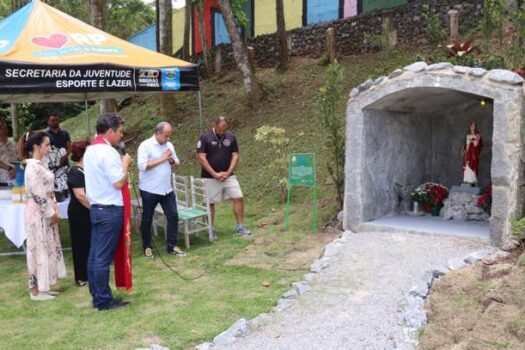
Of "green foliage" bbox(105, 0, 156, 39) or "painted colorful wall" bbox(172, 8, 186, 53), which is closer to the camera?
"painted colorful wall" bbox(172, 8, 186, 53)

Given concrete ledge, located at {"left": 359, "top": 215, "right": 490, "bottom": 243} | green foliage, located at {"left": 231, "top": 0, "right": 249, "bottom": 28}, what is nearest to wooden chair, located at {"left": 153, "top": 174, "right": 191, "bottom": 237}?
concrete ledge, located at {"left": 359, "top": 215, "right": 490, "bottom": 243}

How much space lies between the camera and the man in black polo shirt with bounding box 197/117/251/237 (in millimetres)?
7465

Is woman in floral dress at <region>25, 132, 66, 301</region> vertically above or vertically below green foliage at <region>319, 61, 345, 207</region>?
below

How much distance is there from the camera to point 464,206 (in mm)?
7789

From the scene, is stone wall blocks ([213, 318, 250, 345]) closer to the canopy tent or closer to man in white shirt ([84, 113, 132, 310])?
man in white shirt ([84, 113, 132, 310])

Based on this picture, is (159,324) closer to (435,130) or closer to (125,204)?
(125,204)

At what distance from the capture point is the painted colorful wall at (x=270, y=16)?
16.6m

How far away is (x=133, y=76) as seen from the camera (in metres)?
7.02

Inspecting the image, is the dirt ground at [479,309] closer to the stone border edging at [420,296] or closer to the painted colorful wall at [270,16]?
the stone border edging at [420,296]

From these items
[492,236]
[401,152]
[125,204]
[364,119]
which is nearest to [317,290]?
[125,204]

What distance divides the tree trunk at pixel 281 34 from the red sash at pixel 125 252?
10.4 metres

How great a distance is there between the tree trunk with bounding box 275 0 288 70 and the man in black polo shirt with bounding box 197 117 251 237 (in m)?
7.67

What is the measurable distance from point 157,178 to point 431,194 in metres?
4.15

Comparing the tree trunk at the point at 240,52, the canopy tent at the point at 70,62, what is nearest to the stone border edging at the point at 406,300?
the canopy tent at the point at 70,62
